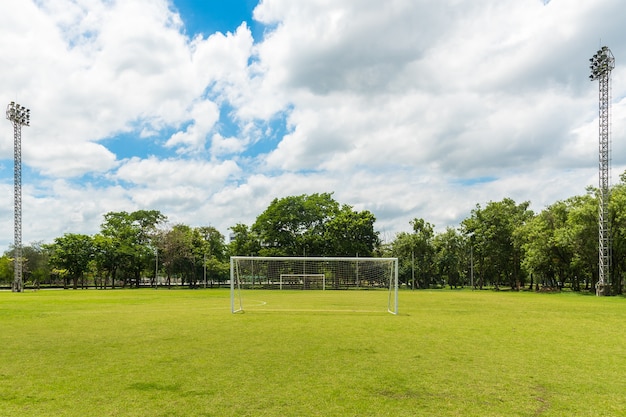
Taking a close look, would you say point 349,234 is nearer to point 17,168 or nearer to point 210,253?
point 210,253

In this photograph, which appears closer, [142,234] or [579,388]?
[579,388]

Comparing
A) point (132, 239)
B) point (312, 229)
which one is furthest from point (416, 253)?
point (132, 239)

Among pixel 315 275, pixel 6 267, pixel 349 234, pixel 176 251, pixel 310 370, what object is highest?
pixel 349 234

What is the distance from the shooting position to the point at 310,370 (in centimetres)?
798

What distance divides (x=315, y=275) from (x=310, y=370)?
33393 mm

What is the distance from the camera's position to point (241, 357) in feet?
30.0

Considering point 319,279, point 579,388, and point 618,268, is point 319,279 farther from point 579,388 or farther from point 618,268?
point 579,388

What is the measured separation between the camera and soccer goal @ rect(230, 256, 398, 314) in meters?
33.2

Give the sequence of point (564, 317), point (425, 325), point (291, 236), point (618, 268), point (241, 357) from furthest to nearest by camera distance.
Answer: point (291, 236), point (618, 268), point (564, 317), point (425, 325), point (241, 357)

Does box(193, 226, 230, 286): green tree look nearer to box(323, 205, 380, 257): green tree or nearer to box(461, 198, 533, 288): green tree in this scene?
box(323, 205, 380, 257): green tree

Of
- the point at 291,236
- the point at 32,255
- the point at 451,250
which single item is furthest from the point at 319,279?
the point at 32,255

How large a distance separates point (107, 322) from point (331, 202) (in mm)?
52707

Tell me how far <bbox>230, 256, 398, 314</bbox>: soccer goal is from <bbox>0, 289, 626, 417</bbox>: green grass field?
18.0 m

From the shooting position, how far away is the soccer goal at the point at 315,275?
3319 centimetres
